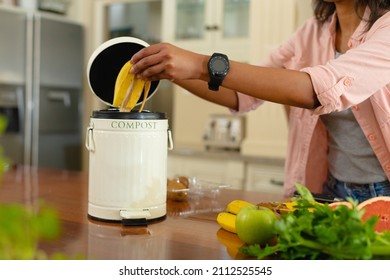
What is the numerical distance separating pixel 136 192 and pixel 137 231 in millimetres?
A: 75

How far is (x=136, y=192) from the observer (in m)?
0.95

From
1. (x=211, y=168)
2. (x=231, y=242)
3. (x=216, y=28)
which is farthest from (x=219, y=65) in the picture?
(x=216, y=28)

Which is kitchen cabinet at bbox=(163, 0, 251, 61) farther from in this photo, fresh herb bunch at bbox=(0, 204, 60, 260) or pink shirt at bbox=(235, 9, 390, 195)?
fresh herb bunch at bbox=(0, 204, 60, 260)

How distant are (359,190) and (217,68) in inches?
25.9

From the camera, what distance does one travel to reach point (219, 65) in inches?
39.0

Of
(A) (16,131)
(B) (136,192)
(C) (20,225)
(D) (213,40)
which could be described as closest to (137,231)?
(B) (136,192)

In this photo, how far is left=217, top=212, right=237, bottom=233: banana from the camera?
920mm

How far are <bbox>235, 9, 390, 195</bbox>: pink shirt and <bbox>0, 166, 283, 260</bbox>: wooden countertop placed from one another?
0.69 ft

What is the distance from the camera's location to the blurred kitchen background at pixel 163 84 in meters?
3.10

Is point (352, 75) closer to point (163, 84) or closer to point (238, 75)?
point (238, 75)

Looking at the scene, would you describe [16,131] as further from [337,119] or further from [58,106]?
[337,119]

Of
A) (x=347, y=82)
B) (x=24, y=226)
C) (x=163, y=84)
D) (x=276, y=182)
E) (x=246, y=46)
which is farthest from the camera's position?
(x=163, y=84)

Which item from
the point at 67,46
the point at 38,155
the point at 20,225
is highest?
the point at 67,46

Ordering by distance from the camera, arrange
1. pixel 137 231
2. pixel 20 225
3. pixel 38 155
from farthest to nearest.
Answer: pixel 38 155
pixel 137 231
pixel 20 225
